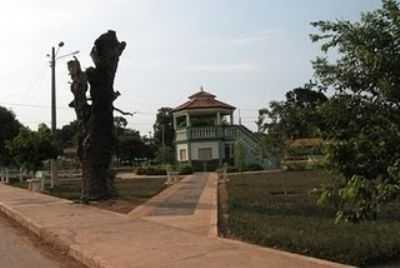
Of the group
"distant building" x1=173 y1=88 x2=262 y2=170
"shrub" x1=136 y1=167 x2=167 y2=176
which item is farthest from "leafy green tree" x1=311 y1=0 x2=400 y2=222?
"distant building" x1=173 y1=88 x2=262 y2=170

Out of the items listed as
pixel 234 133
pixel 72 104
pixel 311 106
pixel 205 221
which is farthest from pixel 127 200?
pixel 234 133

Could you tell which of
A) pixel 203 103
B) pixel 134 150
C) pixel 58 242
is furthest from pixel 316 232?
pixel 134 150

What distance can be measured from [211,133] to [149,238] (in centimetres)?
5106

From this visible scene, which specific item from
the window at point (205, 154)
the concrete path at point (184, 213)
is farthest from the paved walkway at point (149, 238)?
→ the window at point (205, 154)

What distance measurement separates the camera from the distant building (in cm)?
6481

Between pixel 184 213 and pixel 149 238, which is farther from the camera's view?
pixel 184 213

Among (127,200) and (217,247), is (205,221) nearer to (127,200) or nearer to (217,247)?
(217,247)

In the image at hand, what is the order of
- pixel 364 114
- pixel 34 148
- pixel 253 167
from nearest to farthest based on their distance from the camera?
pixel 364 114, pixel 34 148, pixel 253 167

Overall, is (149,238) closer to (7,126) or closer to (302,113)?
(302,113)

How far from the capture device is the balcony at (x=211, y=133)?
213 feet

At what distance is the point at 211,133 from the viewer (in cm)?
6506

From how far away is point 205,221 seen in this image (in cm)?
1677

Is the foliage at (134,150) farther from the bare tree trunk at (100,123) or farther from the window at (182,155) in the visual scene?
the bare tree trunk at (100,123)

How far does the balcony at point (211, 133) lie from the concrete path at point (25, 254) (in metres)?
46.8
